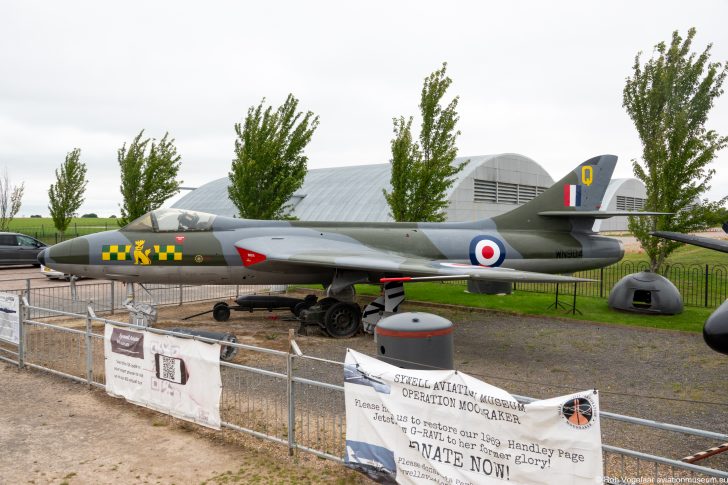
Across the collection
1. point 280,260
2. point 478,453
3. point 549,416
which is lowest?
point 478,453

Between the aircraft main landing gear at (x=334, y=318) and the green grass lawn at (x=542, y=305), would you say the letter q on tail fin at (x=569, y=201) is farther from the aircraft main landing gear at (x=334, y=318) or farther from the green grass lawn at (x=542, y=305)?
the aircraft main landing gear at (x=334, y=318)

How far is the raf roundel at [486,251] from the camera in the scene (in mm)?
14742

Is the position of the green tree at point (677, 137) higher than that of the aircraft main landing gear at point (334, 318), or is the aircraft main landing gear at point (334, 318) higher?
the green tree at point (677, 137)

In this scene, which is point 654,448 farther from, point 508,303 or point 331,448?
point 508,303

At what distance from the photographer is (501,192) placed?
1578 inches

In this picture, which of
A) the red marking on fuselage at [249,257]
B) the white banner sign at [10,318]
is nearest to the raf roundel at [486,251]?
the red marking on fuselage at [249,257]

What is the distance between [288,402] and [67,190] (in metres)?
39.2

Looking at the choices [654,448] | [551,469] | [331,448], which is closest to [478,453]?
[551,469]

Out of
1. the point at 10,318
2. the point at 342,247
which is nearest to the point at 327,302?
the point at 342,247

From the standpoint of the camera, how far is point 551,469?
13.8 feet

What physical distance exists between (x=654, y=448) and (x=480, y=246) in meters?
8.77

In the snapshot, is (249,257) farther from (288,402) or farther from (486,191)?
(486,191)

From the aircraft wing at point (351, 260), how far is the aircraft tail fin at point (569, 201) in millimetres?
3878

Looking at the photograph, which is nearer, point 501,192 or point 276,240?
point 276,240
